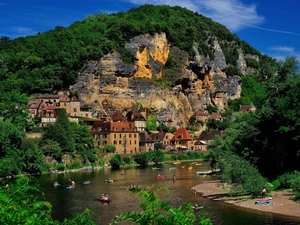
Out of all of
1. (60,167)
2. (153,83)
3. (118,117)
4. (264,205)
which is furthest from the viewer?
(153,83)

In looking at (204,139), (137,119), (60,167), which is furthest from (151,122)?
(60,167)

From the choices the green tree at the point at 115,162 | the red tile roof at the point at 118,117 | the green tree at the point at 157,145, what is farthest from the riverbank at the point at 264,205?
the red tile roof at the point at 118,117

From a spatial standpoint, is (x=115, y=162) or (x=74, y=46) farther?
(x=74, y=46)

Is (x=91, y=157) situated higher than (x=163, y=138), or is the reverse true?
(x=163, y=138)

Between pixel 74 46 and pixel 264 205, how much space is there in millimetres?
105389

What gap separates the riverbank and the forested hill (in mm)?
72328

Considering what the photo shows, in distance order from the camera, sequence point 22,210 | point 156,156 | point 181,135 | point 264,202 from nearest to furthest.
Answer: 1. point 22,210
2. point 264,202
3. point 156,156
4. point 181,135

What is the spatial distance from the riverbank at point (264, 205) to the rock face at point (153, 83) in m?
72.2

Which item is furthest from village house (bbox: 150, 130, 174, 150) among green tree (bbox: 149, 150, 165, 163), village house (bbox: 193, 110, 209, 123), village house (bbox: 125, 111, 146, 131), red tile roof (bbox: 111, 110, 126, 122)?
village house (bbox: 193, 110, 209, 123)

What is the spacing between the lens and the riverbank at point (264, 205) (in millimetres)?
34956

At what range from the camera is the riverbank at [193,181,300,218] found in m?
35.0

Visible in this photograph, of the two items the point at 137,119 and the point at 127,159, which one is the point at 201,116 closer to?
the point at 137,119

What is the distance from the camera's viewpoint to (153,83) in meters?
130

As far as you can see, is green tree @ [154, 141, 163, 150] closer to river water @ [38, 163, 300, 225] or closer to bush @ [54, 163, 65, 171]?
bush @ [54, 163, 65, 171]
